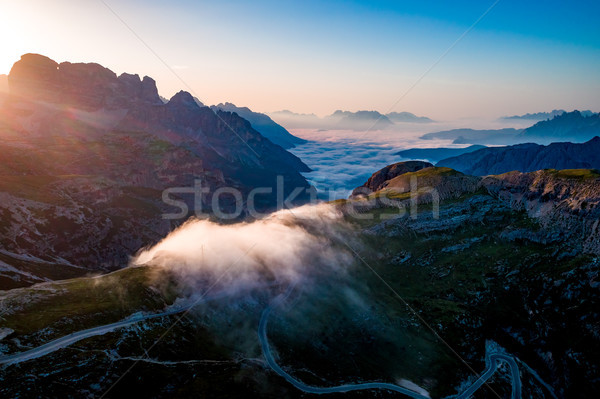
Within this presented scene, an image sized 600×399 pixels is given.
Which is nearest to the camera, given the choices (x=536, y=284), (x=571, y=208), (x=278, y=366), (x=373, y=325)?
(x=278, y=366)

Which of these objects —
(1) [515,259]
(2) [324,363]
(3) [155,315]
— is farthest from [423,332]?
(3) [155,315]

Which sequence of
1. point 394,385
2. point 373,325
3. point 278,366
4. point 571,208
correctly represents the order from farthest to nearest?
point 571,208
point 373,325
point 278,366
point 394,385

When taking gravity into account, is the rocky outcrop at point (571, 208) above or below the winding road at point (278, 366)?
above

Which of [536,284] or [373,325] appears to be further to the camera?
[536,284]

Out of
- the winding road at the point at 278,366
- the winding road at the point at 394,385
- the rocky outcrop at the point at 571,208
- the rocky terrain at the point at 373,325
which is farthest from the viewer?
the rocky outcrop at the point at 571,208

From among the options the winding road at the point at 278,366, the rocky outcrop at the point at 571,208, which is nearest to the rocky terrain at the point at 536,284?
the rocky outcrop at the point at 571,208

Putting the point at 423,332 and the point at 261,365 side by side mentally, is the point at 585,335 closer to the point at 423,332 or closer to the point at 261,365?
the point at 423,332

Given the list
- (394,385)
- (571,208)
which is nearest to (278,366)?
(394,385)

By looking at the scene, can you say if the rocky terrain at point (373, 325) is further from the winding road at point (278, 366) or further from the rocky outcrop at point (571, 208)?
the winding road at point (278, 366)

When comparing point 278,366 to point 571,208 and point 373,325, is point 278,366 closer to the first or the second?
point 373,325

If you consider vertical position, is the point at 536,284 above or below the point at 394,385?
above

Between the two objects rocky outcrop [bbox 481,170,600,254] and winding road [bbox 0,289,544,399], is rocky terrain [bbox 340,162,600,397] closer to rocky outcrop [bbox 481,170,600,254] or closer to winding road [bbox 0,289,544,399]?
rocky outcrop [bbox 481,170,600,254]
